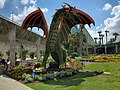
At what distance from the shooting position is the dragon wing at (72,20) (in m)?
13.1

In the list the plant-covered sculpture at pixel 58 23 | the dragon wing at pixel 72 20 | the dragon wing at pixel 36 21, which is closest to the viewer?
the plant-covered sculpture at pixel 58 23

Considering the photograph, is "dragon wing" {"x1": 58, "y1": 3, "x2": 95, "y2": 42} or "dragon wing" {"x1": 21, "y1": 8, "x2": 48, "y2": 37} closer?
"dragon wing" {"x1": 58, "y1": 3, "x2": 95, "y2": 42}

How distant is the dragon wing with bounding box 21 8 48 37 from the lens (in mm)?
13922

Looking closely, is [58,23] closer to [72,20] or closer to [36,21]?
[72,20]

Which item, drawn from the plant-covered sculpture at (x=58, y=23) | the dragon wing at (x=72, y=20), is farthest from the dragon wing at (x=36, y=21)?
the dragon wing at (x=72, y=20)

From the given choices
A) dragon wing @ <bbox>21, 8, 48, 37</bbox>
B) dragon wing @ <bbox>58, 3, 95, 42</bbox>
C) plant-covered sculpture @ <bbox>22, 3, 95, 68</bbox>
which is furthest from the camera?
dragon wing @ <bbox>21, 8, 48, 37</bbox>

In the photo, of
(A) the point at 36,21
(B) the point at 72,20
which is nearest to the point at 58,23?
(B) the point at 72,20

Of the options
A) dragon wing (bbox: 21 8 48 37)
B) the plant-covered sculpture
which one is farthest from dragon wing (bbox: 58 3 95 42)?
dragon wing (bbox: 21 8 48 37)

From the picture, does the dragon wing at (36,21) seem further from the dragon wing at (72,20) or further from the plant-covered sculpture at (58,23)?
the dragon wing at (72,20)

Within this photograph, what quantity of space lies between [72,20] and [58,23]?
1652 millimetres

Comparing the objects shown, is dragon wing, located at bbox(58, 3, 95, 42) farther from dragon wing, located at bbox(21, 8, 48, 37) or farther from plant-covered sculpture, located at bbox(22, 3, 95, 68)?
dragon wing, located at bbox(21, 8, 48, 37)

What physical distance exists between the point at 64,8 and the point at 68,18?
104 cm

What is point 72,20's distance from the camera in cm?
1423

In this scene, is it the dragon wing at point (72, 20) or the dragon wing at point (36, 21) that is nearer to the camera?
the dragon wing at point (72, 20)
